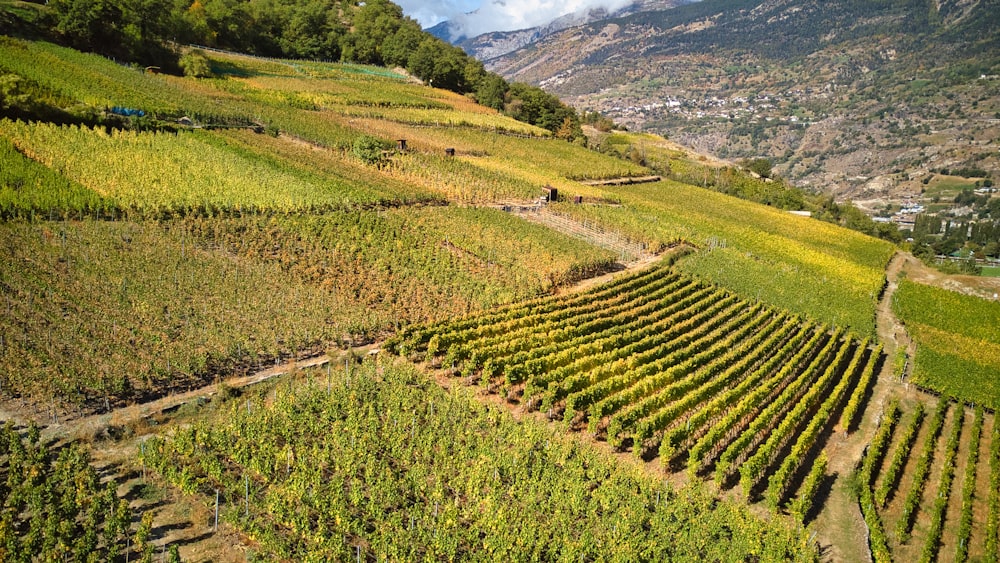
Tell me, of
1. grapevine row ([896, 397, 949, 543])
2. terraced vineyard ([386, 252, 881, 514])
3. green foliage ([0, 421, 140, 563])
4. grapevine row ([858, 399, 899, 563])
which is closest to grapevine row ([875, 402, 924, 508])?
grapevine row ([858, 399, 899, 563])

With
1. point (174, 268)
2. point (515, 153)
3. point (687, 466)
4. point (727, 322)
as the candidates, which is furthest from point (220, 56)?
point (687, 466)

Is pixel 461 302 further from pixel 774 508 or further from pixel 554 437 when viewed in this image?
pixel 774 508

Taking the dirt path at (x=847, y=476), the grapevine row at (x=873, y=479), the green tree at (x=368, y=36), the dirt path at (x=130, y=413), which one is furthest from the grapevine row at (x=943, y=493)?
the green tree at (x=368, y=36)

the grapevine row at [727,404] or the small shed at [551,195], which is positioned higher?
the small shed at [551,195]

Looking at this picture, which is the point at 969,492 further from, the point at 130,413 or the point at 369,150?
the point at 369,150

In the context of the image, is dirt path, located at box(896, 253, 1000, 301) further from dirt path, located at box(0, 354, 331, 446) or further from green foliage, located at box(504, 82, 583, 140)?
dirt path, located at box(0, 354, 331, 446)

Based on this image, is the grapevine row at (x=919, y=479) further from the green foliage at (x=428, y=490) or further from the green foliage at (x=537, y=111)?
the green foliage at (x=537, y=111)
